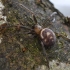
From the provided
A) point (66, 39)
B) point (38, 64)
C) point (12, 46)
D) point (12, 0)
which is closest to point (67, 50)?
point (66, 39)

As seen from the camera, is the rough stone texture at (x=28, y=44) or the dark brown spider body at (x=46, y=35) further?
the dark brown spider body at (x=46, y=35)

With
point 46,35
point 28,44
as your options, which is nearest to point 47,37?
point 46,35

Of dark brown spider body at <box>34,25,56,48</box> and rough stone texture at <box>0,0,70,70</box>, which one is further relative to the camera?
dark brown spider body at <box>34,25,56,48</box>

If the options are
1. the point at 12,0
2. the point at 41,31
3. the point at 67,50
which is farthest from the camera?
the point at 41,31

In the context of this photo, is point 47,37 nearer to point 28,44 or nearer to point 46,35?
point 46,35

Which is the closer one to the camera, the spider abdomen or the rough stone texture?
the rough stone texture

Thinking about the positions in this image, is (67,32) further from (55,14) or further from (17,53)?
(17,53)
